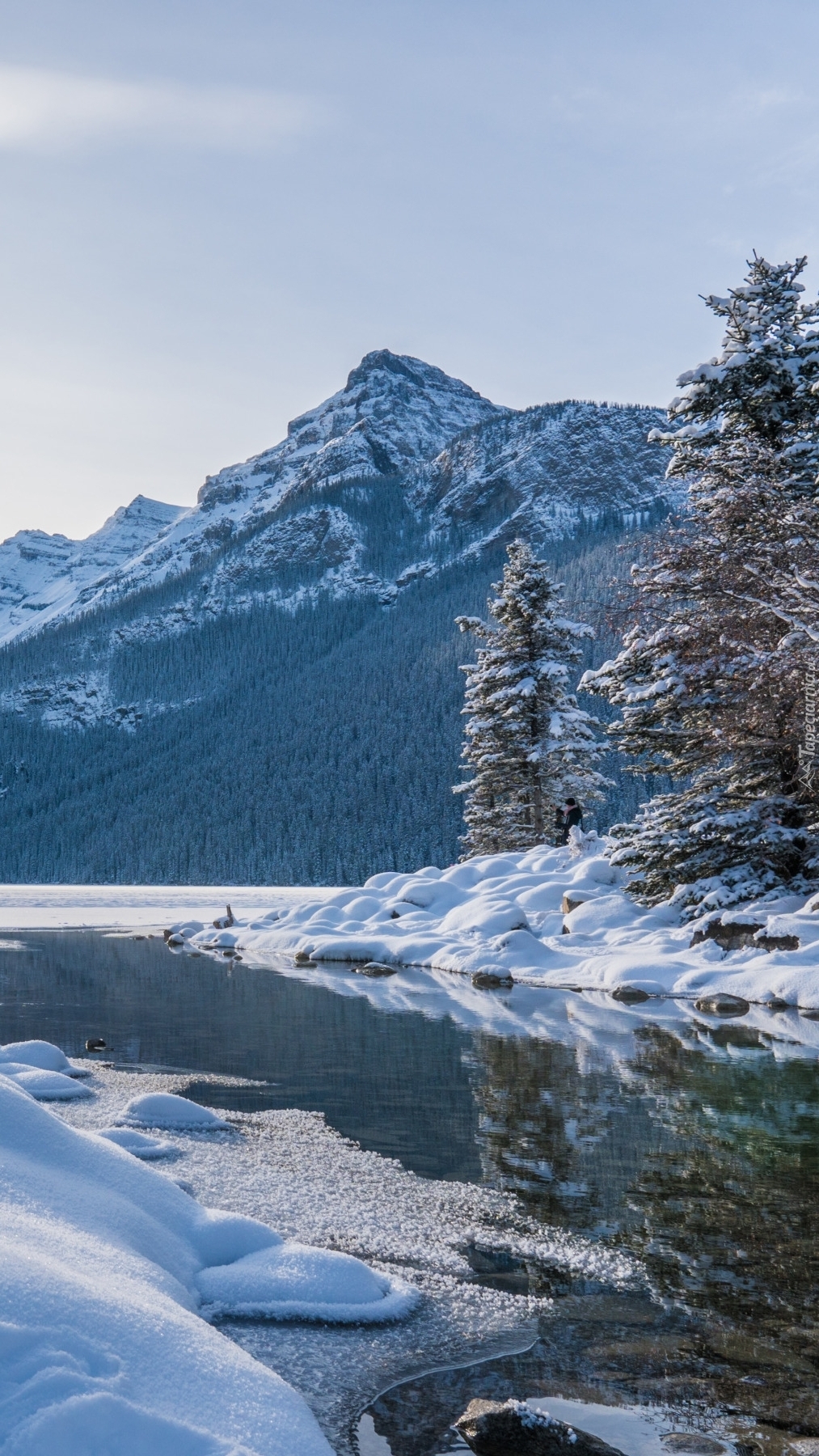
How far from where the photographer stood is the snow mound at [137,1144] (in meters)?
7.67

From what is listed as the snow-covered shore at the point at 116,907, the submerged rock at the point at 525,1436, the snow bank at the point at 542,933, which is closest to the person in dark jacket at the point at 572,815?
the snow bank at the point at 542,933

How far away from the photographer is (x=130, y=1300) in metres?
3.86

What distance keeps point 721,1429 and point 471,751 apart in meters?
30.9

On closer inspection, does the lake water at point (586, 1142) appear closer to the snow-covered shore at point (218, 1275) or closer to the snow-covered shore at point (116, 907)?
the snow-covered shore at point (218, 1275)

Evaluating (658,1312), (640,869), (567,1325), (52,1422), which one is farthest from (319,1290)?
(640,869)

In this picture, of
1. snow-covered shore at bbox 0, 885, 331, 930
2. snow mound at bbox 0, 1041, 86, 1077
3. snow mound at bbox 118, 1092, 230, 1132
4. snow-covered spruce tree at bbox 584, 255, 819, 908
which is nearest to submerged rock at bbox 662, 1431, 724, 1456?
snow mound at bbox 118, 1092, 230, 1132

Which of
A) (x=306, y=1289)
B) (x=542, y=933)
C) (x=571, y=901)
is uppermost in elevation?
(x=571, y=901)

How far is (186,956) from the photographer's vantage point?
2711cm

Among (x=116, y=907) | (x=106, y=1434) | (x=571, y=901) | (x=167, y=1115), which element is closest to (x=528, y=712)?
(x=571, y=901)

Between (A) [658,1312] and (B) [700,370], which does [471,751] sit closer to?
(B) [700,370]

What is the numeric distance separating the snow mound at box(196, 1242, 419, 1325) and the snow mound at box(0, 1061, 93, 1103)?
4705 mm

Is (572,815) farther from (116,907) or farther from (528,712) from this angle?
(116,907)

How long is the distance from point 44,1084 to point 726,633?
1296 cm

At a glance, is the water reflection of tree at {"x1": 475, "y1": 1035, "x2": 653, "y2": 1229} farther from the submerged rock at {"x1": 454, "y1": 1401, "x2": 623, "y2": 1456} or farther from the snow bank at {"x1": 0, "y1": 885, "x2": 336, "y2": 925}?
the snow bank at {"x1": 0, "y1": 885, "x2": 336, "y2": 925}
